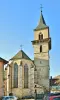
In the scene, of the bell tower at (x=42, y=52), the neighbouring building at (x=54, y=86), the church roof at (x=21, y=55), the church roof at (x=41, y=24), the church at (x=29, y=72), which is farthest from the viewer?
the church roof at (x=41, y=24)

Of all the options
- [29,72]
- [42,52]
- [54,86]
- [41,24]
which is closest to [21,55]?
[29,72]

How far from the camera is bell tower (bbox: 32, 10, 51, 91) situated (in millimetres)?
70512

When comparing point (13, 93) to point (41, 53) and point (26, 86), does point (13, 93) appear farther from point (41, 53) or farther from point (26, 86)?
point (41, 53)

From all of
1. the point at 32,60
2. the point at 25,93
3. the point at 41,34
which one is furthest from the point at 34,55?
the point at 25,93

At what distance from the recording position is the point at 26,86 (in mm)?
68375

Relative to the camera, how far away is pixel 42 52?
240 ft

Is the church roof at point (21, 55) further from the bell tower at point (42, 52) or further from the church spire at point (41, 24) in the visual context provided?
the church spire at point (41, 24)

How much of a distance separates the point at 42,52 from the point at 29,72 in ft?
23.6

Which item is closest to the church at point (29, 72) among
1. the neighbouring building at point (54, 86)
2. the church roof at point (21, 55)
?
the church roof at point (21, 55)

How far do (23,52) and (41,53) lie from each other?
504cm

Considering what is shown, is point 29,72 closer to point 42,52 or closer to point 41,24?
point 42,52

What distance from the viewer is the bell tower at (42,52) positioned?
70.5m

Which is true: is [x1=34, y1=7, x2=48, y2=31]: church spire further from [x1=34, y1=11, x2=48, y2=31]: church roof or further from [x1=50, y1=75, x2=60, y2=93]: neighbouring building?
[x1=50, y1=75, x2=60, y2=93]: neighbouring building

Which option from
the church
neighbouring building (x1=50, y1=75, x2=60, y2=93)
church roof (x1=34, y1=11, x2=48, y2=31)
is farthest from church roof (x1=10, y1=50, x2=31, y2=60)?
neighbouring building (x1=50, y1=75, x2=60, y2=93)
